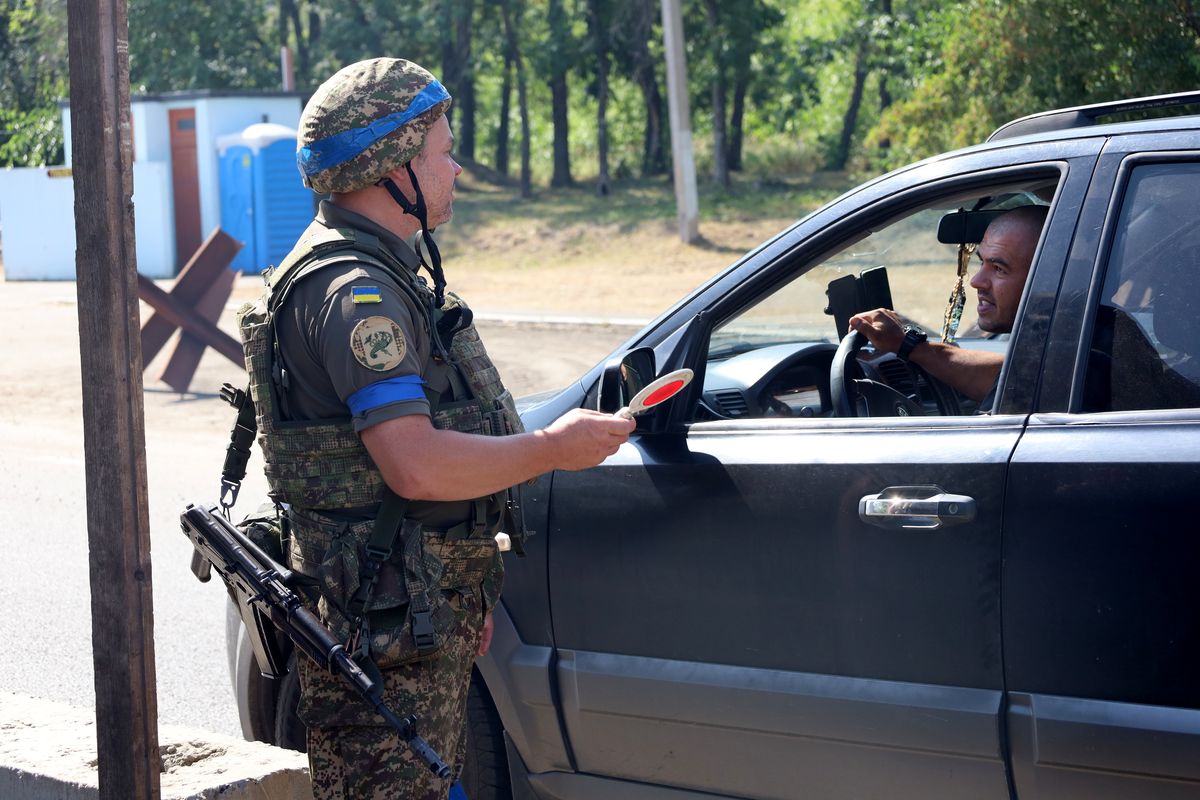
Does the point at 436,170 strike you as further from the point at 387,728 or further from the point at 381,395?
the point at 387,728

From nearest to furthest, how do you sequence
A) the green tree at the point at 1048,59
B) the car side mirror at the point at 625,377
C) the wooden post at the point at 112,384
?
the wooden post at the point at 112,384, the car side mirror at the point at 625,377, the green tree at the point at 1048,59

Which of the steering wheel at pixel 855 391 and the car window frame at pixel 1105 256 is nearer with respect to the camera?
the car window frame at pixel 1105 256

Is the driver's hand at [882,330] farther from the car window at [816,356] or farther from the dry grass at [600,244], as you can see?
the dry grass at [600,244]

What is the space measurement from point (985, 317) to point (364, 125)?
165 cm

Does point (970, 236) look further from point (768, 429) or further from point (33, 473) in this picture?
point (33, 473)

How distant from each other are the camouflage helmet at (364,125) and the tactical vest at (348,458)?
0.12 metres

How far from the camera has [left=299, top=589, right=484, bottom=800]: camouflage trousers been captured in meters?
2.47

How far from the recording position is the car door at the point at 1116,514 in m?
2.30

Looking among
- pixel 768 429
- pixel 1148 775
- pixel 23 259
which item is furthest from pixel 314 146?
pixel 23 259

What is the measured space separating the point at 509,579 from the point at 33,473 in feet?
22.3

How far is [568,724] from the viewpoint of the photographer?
305 cm

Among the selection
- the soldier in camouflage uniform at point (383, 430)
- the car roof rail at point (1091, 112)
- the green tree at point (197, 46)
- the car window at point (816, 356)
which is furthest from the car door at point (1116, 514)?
the green tree at point (197, 46)

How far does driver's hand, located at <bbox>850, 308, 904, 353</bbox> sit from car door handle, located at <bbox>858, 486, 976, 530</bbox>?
79 cm

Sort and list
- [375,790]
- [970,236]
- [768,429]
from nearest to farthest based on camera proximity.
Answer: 1. [375,790]
2. [768,429]
3. [970,236]
